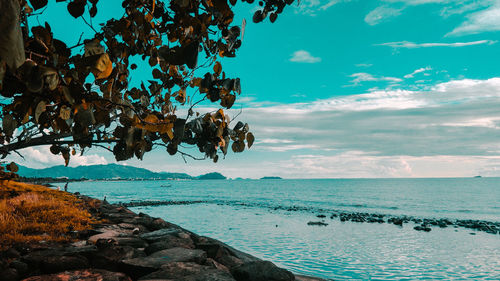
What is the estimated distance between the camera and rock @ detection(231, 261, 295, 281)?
627 cm

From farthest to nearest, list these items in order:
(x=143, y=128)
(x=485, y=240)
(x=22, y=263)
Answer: (x=485, y=240)
(x=22, y=263)
(x=143, y=128)

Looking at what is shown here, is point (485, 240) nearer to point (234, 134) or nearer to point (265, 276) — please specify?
point (265, 276)

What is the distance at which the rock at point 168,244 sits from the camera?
7.60m

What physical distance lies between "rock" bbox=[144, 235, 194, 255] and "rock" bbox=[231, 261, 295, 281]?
2042 mm

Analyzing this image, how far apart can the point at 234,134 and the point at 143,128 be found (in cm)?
89

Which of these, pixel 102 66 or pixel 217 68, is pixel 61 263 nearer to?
pixel 217 68

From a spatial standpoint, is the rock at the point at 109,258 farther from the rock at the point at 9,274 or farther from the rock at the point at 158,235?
the rock at the point at 158,235

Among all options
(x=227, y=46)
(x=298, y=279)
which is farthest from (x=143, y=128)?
(x=298, y=279)

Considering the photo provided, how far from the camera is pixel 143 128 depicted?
246cm

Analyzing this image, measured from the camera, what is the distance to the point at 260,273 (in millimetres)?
6309

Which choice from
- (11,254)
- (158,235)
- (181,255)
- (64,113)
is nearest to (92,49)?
(64,113)

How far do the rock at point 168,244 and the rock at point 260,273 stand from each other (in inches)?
80.4

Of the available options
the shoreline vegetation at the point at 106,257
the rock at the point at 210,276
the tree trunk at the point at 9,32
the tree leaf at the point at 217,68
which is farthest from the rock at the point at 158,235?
the tree trunk at the point at 9,32

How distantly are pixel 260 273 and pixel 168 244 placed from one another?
9.04ft
